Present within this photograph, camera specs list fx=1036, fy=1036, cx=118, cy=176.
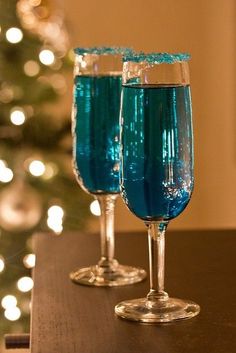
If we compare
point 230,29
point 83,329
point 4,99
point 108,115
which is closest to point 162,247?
point 83,329

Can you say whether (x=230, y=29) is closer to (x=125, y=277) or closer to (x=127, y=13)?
(x=127, y=13)

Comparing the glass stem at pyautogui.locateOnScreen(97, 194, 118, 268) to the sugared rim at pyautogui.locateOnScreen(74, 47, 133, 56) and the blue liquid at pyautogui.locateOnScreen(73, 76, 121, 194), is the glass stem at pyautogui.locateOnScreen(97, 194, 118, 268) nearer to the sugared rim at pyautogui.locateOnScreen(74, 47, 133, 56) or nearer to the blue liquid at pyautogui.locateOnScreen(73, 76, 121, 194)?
the blue liquid at pyautogui.locateOnScreen(73, 76, 121, 194)

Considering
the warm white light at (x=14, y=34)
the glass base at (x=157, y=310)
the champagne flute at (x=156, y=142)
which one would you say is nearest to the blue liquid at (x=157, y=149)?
the champagne flute at (x=156, y=142)

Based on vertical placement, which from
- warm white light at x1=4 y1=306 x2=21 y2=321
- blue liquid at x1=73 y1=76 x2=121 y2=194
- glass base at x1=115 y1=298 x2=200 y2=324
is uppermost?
blue liquid at x1=73 y1=76 x2=121 y2=194

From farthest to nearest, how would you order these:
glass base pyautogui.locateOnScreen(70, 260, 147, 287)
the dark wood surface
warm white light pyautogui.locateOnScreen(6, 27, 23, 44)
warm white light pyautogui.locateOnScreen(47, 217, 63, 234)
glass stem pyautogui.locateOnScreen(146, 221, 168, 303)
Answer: warm white light pyautogui.locateOnScreen(47, 217, 63, 234) < warm white light pyautogui.locateOnScreen(6, 27, 23, 44) < glass base pyautogui.locateOnScreen(70, 260, 147, 287) < glass stem pyautogui.locateOnScreen(146, 221, 168, 303) < the dark wood surface

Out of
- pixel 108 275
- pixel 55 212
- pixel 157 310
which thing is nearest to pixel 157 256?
pixel 157 310

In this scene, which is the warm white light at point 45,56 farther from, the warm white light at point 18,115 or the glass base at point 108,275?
the glass base at point 108,275

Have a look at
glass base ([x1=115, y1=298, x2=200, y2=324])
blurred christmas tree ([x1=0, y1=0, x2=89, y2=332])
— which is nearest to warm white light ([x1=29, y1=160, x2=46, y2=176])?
blurred christmas tree ([x1=0, y1=0, x2=89, y2=332])
